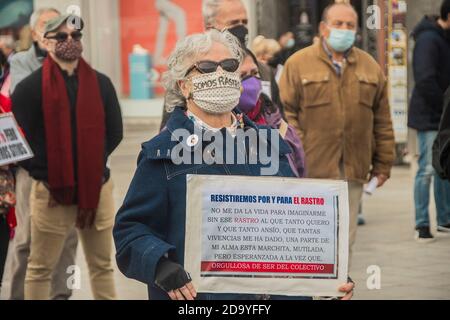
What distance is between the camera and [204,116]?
4.12m

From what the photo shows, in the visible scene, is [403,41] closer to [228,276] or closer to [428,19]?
[428,19]

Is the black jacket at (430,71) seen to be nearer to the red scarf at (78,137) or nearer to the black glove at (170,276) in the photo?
the red scarf at (78,137)

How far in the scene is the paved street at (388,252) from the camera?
8.16 meters

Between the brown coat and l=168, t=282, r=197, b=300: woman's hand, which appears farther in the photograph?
the brown coat

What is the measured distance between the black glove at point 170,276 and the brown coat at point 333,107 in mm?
4101

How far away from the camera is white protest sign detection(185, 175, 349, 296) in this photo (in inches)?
150

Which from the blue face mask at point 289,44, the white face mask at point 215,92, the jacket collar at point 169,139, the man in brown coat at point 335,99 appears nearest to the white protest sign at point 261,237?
the jacket collar at point 169,139

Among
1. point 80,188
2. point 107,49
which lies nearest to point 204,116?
point 80,188

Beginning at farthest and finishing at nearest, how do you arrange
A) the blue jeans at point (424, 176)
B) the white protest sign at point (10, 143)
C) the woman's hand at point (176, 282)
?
the blue jeans at point (424, 176), the white protest sign at point (10, 143), the woman's hand at point (176, 282)

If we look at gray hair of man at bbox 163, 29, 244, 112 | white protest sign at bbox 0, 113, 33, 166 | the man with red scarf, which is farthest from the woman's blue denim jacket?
the man with red scarf

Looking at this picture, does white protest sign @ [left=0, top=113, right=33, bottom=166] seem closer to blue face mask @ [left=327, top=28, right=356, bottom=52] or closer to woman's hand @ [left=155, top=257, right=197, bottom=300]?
woman's hand @ [left=155, top=257, right=197, bottom=300]

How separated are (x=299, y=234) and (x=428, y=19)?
655cm

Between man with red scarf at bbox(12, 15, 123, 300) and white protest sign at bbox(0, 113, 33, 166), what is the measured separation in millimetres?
874

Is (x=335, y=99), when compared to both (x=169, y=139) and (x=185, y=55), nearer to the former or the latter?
(x=185, y=55)
